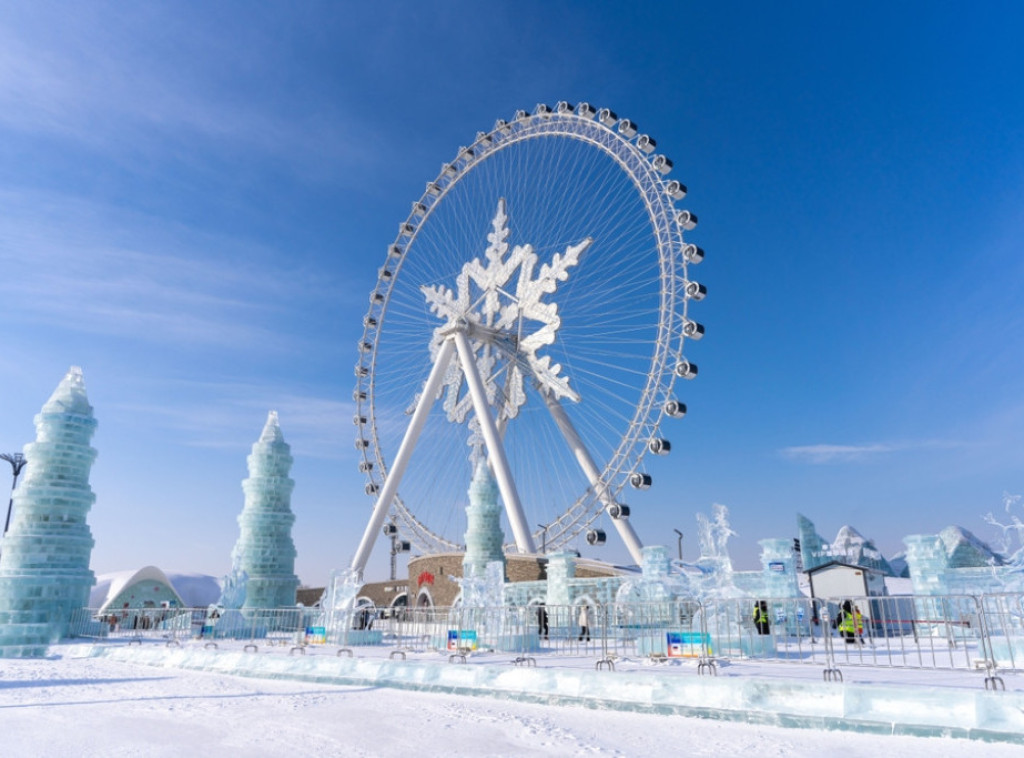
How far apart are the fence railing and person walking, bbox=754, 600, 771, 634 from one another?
0.12 feet

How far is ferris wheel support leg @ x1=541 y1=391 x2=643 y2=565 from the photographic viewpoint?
29.4m

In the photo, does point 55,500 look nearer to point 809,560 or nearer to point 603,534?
point 603,534

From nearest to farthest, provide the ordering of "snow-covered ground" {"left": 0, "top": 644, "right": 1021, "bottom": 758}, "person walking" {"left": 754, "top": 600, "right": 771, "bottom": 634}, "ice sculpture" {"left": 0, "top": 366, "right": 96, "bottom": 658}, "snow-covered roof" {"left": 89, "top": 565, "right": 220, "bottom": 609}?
"snow-covered ground" {"left": 0, "top": 644, "right": 1021, "bottom": 758} < "person walking" {"left": 754, "top": 600, "right": 771, "bottom": 634} < "ice sculpture" {"left": 0, "top": 366, "right": 96, "bottom": 658} < "snow-covered roof" {"left": 89, "top": 565, "right": 220, "bottom": 609}

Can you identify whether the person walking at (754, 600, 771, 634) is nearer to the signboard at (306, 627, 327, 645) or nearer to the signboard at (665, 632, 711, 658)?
the signboard at (665, 632, 711, 658)

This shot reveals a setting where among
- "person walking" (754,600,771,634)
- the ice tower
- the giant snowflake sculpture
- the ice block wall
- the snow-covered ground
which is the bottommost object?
the snow-covered ground

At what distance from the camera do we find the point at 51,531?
71.4ft

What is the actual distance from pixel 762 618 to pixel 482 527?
16658 millimetres

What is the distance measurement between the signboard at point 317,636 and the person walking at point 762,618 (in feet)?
36.6

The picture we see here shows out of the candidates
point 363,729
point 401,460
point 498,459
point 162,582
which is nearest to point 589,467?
point 498,459

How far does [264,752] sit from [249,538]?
2306 centimetres

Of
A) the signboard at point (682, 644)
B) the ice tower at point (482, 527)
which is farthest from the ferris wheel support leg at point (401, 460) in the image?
the signboard at point (682, 644)

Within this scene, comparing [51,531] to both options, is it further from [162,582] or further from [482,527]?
[162,582]

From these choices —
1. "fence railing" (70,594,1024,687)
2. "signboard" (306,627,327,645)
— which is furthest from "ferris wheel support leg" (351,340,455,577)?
"signboard" (306,627,327,645)

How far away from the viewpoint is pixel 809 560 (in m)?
34.7
